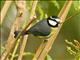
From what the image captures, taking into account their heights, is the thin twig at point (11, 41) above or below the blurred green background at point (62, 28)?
above

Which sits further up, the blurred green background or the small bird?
the small bird

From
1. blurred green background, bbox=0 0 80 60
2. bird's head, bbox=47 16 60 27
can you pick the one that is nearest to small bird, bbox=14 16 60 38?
bird's head, bbox=47 16 60 27

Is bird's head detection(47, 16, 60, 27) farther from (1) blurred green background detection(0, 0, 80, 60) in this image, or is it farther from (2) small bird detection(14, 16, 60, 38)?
(1) blurred green background detection(0, 0, 80, 60)

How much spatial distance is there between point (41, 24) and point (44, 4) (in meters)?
0.50

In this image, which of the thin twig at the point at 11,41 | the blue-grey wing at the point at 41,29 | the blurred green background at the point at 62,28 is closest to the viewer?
the thin twig at the point at 11,41

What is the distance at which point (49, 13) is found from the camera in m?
1.55

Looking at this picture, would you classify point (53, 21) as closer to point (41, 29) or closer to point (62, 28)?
point (41, 29)

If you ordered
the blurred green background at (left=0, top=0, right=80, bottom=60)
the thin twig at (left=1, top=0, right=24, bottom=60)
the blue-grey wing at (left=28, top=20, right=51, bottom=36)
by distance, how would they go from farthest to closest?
the blurred green background at (left=0, top=0, right=80, bottom=60) → the blue-grey wing at (left=28, top=20, right=51, bottom=36) → the thin twig at (left=1, top=0, right=24, bottom=60)

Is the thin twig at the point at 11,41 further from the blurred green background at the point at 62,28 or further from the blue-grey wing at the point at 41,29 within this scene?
the blurred green background at the point at 62,28

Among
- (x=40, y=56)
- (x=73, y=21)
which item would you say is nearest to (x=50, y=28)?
(x=40, y=56)

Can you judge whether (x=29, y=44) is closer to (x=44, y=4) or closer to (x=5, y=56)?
(x=44, y=4)

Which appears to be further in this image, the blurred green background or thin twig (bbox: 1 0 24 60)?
the blurred green background

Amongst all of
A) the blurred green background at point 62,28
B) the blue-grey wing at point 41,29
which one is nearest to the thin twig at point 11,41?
the blue-grey wing at point 41,29

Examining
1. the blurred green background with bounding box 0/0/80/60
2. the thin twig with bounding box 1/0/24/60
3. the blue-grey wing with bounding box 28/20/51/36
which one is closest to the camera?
the thin twig with bounding box 1/0/24/60
